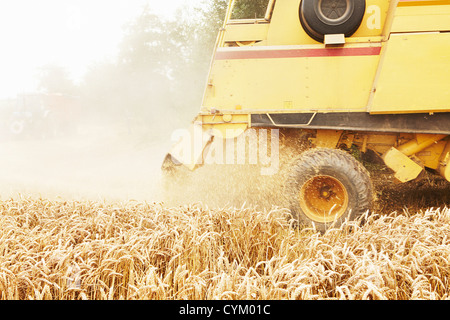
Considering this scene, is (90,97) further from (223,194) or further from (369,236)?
(369,236)

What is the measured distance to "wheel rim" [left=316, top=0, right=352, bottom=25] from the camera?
4.35 metres

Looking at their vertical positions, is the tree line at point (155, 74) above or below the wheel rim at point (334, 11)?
above

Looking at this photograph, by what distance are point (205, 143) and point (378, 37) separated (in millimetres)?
2284

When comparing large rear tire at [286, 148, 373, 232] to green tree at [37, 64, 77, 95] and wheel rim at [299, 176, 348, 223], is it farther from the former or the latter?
green tree at [37, 64, 77, 95]

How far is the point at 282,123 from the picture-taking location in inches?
177

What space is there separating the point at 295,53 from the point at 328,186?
5.11ft

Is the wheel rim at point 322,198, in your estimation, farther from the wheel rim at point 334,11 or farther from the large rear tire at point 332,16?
the wheel rim at point 334,11

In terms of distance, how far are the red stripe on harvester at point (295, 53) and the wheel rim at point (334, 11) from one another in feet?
1.05

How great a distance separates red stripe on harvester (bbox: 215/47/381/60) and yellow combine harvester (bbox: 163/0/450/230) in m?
0.01

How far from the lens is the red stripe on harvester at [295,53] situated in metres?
4.37

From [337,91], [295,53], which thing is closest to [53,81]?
[295,53]

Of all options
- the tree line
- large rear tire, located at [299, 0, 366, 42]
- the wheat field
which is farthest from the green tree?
large rear tire, located at [299, 0, 366, 42]

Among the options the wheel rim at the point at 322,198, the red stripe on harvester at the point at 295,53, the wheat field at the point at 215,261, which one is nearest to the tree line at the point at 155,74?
the red stripe on harvester at the point at 295,53
